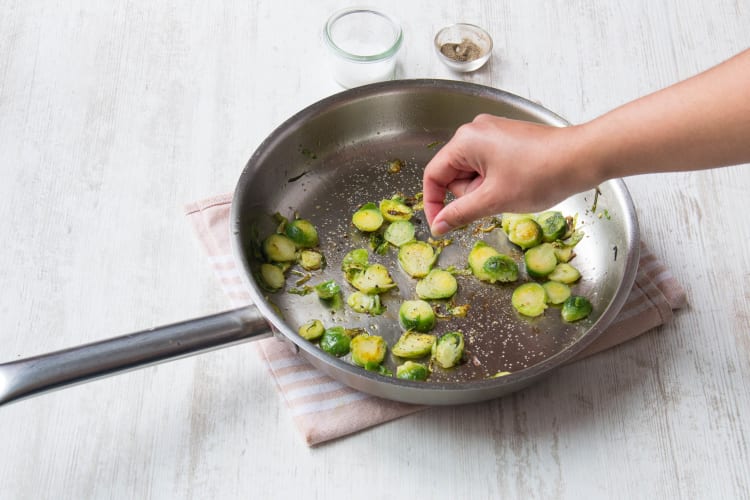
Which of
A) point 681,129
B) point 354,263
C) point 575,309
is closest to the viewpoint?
point 681,129

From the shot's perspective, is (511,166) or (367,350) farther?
(367,350)

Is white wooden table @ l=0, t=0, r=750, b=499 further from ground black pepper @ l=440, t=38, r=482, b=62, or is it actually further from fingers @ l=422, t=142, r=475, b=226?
fingers @ l=422, t=142, r=475, b=226

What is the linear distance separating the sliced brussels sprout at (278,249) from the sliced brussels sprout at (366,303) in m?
0.18

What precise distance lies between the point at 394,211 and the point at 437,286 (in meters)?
0.24

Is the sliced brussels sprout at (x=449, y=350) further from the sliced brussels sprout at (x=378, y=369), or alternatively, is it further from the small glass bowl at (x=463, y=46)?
the small glass bowl at (x=463, y=46)

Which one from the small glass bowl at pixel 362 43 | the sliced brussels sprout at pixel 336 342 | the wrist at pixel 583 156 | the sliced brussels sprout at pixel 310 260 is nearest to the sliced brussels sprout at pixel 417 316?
the sliced brussels sprout at pixel 336 342

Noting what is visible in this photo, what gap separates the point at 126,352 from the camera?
4.75 ft

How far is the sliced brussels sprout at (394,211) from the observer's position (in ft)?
6.15

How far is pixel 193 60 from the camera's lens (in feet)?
7.37

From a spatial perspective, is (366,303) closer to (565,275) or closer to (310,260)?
(310,260)

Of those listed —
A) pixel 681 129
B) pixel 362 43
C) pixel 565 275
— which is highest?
pixel 681 129

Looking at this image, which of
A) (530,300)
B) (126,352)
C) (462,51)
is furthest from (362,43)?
(126,352)

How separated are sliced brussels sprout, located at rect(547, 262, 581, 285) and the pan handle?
0.65 meters

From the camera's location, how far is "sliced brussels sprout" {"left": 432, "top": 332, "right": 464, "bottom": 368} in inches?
63.4
